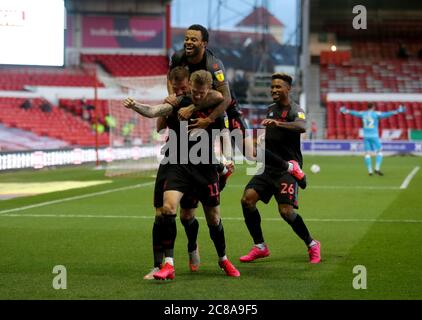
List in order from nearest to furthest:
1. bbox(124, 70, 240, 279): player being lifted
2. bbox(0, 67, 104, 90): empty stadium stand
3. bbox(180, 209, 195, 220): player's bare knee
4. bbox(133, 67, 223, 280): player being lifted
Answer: bbox(124, 70, 240, 279): player being lifted < bbox(133, 67, 223, 280): player being lifted < bbox(180, 209, 195, 220): player's bare knee < bbox(0, 67, 104, 90): empty stadium stand

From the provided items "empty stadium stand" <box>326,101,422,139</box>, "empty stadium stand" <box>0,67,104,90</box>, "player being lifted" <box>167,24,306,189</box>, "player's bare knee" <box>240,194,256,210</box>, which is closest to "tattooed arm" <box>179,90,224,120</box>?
"player being lifted" <box>167,24,306,189</box>

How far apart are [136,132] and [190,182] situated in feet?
80.3

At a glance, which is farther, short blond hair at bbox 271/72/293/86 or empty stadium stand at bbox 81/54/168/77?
empty stadium stand at bbox 81/54/168/77

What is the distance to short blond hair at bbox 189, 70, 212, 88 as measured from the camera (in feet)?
29.0

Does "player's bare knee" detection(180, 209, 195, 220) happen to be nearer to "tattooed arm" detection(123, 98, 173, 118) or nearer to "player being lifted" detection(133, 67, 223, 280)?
"player being lifted" detection(133, 67, 223, 280)

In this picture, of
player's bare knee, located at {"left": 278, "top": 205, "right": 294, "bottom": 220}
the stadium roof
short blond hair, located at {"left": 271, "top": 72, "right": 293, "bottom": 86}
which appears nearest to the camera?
short blond hair, located at {"left": 271, "top": 72, "right": 293, "bottom": 86}

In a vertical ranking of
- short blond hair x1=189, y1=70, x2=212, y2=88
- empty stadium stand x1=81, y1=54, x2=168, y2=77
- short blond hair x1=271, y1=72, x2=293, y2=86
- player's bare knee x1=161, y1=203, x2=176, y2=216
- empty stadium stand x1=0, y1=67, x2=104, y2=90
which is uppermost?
empty stadium stand x1=81, y1=54, x2=168, y2=77

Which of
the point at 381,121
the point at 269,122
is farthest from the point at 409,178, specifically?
the point at 381,121

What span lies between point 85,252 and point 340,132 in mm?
42444

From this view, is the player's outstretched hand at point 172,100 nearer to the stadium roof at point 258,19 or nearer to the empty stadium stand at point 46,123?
the empty stadium stand at point 46,123

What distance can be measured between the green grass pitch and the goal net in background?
39.4ft

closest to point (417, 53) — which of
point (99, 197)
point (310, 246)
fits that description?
point (99, 197)

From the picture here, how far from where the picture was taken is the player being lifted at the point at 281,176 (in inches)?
410
